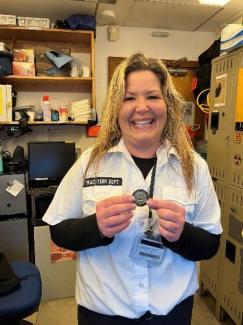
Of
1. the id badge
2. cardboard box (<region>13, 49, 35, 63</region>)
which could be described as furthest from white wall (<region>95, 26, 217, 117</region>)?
the id badge

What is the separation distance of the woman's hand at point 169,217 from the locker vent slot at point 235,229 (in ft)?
4.05

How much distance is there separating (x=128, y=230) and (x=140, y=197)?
0.40ft

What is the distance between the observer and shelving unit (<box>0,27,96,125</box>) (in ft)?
8.93

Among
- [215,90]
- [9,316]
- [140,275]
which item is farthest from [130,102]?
[215,90]

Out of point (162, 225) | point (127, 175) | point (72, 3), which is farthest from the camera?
point (72, 3)

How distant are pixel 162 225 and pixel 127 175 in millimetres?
214

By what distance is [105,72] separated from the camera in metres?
3.18

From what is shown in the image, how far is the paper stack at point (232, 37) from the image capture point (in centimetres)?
178

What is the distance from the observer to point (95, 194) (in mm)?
938

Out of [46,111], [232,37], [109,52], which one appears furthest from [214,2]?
[46,111]

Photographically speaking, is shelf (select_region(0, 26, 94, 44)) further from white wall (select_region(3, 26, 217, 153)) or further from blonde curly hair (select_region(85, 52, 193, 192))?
blonde curly hair (select_region(85, 52, 193, 192))

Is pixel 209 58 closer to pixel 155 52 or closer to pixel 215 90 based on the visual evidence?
pixel 155 52

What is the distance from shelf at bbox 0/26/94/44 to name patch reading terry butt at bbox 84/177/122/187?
217cm

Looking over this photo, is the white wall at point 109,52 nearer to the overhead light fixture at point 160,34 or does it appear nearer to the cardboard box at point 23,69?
the overhead light fixture at point 160,34
